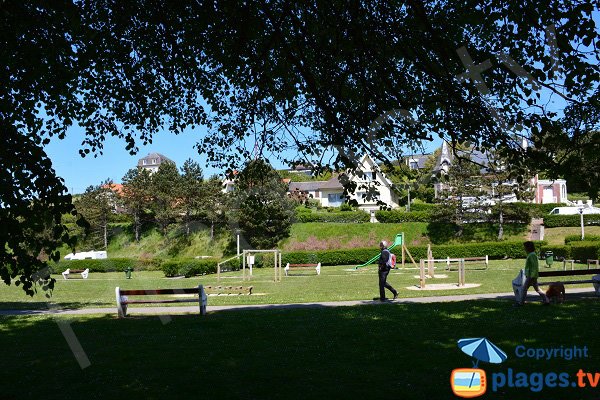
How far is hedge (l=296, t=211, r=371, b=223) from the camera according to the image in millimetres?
54219

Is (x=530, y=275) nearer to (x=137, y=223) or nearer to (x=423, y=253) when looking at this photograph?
(x=423, y=253)

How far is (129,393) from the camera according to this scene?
6.01 m

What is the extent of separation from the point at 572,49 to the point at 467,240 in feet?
141

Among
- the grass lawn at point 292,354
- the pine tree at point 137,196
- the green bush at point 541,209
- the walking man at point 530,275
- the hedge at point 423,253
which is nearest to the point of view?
the grass lawn at point 292,354

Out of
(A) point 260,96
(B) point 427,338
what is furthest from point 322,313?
(A) point 260,96

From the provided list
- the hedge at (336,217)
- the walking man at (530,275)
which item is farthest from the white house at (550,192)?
the walking man at (530,275)

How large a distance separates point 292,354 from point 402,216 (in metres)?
45.6

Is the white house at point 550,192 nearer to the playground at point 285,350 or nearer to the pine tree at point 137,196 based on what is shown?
the pine tree at point 137,196

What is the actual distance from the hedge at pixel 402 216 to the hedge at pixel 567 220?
401 inches

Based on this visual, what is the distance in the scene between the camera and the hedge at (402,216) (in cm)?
5154

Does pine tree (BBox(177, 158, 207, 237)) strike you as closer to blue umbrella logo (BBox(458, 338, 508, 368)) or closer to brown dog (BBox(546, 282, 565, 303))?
brown dog (BBox(546, 282, 565, 303))

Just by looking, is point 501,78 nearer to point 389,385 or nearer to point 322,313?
point 389,385

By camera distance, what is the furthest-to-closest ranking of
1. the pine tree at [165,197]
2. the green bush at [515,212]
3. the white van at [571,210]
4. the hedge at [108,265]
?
the pine tree at [165,197] < the white van at [571,210] < the green bush at [515,212] < the hedge at [108,265]

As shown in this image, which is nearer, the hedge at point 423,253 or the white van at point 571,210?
the hedge at point 423,253
